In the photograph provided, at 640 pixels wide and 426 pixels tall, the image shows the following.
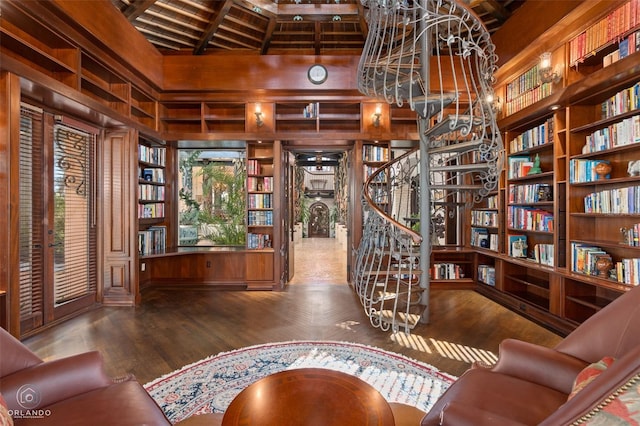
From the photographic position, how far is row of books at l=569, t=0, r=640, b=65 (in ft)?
9.11

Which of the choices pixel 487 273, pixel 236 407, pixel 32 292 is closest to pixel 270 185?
pixel 32 292

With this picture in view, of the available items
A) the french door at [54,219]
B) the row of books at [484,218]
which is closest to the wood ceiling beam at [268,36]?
the french door at [54,219]

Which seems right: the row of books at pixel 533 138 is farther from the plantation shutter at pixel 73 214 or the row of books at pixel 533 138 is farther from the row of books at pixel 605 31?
the plantation shutter at pixel 73 214

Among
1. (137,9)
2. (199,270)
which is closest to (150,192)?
(199,270)

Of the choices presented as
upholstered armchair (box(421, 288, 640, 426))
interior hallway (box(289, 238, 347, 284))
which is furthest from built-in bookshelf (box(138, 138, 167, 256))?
upholstered armchair (box(421, 288, 640, 426))

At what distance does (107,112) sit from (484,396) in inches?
185

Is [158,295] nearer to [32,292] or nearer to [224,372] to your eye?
[32,292]

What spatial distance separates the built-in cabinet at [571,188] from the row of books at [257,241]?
3.61 metres

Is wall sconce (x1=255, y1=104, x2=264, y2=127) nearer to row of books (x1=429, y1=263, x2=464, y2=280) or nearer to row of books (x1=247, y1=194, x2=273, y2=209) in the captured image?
row of books (x1=247, y1=194, x2=273, y2=209)

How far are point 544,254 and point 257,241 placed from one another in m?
4.13

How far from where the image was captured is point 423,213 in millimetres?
3639

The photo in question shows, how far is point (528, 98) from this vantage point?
160 inches

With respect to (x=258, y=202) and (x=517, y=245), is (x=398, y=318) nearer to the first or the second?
(x=517, y=245)

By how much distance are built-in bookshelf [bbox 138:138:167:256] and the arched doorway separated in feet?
42.7
